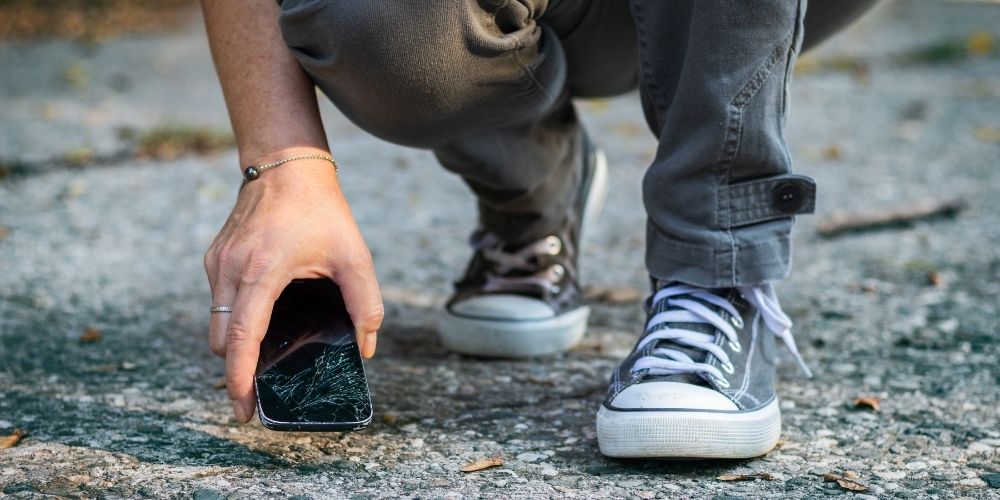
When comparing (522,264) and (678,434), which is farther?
(522,264)

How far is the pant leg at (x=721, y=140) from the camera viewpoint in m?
1.24

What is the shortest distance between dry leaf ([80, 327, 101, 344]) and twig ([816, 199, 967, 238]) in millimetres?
1703

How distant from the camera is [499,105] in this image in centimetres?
143

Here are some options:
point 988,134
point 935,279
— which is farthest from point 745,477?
point 988,134

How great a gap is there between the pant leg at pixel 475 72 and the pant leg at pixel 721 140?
0.18 m

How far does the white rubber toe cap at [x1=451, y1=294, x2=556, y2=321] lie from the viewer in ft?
5.67

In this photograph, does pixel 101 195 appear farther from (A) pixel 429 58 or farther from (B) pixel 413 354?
(A) pixel 429 58

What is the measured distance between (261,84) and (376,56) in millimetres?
166

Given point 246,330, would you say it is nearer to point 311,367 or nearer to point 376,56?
point 311,367

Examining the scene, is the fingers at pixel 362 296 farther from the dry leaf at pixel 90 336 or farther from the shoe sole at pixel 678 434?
the dry leaf at pixel 90 336

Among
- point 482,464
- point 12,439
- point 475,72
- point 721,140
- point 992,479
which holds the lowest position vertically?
point 992,479

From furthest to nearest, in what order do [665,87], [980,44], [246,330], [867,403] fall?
1. [980,44]
2. [867,403]
3. [665,87]
4. [246,330]

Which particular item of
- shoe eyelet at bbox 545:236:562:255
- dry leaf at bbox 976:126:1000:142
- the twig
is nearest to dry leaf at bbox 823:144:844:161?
dry leaf at bbox 976:126:1000:142

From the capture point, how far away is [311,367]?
1.25 m
